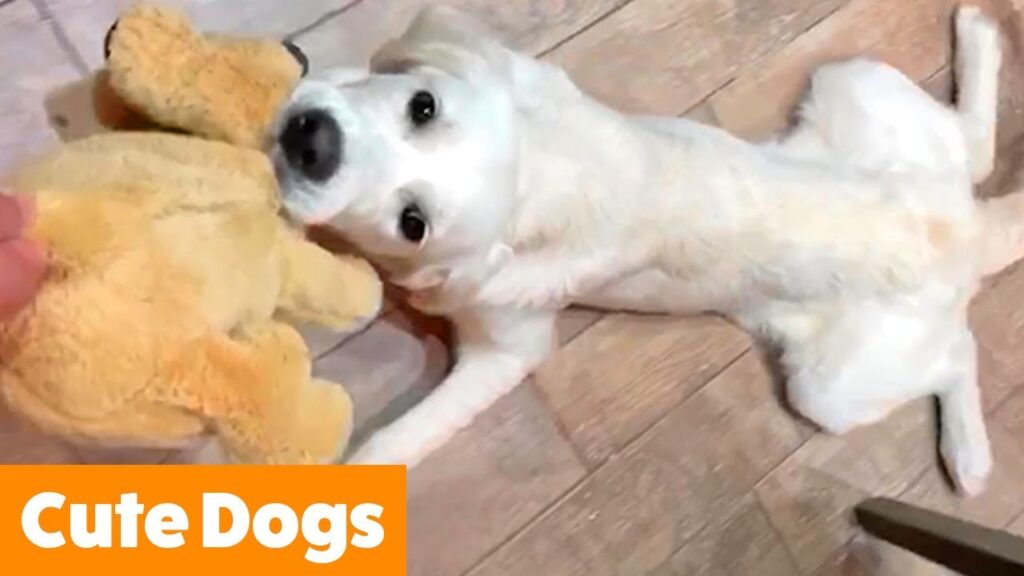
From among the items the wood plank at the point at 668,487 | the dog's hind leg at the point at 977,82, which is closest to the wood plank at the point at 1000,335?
the dog's hind leg at the point at 977,82

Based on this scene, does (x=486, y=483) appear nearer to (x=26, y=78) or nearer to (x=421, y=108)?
(x=421, y=108)

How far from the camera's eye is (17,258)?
0.87 meters

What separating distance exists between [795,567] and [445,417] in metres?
0.56

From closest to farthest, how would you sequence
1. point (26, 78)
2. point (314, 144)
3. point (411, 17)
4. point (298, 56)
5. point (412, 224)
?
point (314, 144), point (412, 224), point (298, 56), point (26, 78), point (411, 17)

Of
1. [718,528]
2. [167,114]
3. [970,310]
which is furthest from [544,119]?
[970,310]

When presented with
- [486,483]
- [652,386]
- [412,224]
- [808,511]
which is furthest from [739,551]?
[412,224]

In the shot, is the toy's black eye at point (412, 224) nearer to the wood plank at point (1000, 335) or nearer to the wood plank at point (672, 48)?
the wood plank at point (672, 48)

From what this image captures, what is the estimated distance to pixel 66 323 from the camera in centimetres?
88

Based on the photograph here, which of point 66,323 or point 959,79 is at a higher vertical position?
point 66,323

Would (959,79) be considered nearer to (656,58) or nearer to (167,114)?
(656,58)

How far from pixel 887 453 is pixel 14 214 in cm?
132

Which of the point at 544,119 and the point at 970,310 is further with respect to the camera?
the point at 970,310

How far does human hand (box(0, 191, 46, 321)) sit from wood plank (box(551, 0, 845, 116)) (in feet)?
3.09

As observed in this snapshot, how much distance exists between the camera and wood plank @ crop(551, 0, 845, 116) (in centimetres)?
172
